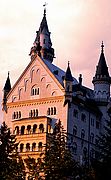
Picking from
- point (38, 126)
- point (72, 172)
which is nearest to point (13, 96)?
point (38, 126)

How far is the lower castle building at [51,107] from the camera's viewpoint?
317 feet

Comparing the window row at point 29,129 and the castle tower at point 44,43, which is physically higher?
the castle tower at point 44,43

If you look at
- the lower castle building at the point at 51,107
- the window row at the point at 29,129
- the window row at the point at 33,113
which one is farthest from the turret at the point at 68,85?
the window row at the point at 33,113

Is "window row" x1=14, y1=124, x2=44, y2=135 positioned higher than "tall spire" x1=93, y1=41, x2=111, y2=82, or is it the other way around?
"tall spire" x1=93, y1=41, x2=111, y2=82

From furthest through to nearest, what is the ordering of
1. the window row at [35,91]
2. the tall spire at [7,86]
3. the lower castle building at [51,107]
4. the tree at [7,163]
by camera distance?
1. the tall spire at [7,86]
2. the window row at [35,91]
3. the lower castle building at [51,107]
4. the tree at [7,163]

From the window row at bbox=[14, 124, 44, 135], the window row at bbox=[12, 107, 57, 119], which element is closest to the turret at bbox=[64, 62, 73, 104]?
the window row at bbox=[12, 107, 57, 119]

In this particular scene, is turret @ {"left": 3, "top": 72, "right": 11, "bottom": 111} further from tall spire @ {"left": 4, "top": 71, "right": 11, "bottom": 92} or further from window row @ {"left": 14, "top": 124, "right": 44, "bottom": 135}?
window row @ {"left": 14, "top": 124, "right": 44, "bottom": 135}

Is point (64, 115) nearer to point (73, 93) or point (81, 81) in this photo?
point (73, 93)

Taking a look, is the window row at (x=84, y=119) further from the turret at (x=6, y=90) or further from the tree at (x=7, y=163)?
the tree at (x=7, y=163)

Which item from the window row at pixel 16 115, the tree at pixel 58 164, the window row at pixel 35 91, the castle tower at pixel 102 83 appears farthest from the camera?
the castle tower at pixel 102 83

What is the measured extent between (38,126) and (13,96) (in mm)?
10779

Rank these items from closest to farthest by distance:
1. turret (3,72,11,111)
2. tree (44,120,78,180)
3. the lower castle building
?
tree (44,120,78,180), the lower castle building, turret (3,72,11,111)

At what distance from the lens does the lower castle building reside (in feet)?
317

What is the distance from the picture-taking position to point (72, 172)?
60.4 meters
